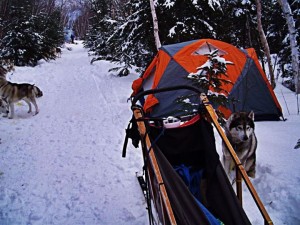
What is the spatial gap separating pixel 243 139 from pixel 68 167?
2842 mm

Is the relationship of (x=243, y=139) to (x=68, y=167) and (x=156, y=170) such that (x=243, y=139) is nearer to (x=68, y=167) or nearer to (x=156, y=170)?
(x=156, y=170)

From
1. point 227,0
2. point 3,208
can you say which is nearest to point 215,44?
point 3,208

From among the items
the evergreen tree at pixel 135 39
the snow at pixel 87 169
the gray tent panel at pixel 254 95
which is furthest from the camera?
the evergreen tree at pixel 135 39

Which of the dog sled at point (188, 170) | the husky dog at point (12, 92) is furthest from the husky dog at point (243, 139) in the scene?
the husky dog at point (12, 92)

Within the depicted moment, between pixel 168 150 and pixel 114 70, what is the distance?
977 cm

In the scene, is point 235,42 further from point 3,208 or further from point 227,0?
point 3,208

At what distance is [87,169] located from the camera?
419 centimetres

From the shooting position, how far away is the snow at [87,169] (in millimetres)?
3062

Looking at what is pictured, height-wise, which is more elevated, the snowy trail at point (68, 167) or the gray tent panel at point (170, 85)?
the gray tent panel at point (170, 85)

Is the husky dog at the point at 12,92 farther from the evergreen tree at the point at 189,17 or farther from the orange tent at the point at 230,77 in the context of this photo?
the evergreen tree at the point at 189,17

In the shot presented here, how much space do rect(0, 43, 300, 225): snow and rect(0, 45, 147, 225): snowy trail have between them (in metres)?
0.01

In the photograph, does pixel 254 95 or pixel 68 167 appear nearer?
pixel 68 167

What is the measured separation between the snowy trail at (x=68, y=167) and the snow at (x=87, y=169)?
12mm

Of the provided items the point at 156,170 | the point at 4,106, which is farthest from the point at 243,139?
the point at 4,106
